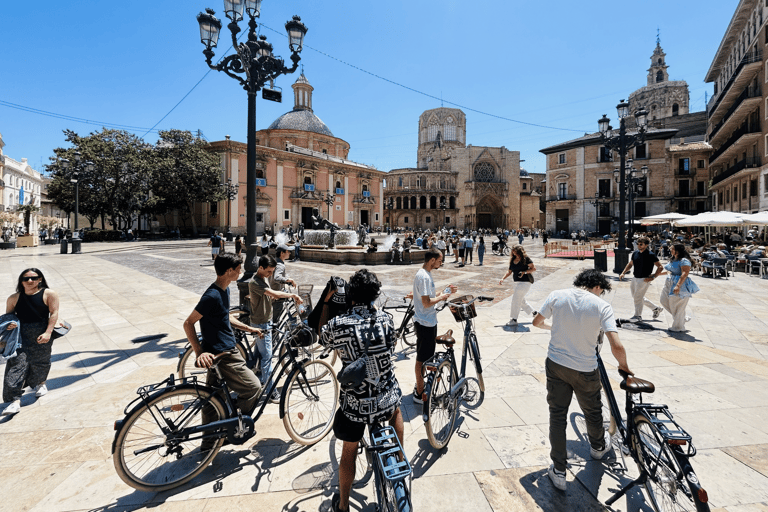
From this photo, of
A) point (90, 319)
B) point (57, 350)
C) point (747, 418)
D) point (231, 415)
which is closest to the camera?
point (231, 415)

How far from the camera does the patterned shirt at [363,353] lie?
2057mm

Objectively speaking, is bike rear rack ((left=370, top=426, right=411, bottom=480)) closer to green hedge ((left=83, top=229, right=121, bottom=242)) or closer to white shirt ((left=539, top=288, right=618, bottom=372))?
white shirt ((left=539, top=288, right=618, bottom=372))

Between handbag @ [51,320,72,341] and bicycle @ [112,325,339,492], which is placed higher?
handbag @ [51,320,72,341]

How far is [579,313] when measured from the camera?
2512mm

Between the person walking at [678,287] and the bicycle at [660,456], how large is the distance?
425cm

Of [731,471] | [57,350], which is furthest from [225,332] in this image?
[57,350]

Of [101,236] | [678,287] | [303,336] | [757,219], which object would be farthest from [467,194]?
[303,336]

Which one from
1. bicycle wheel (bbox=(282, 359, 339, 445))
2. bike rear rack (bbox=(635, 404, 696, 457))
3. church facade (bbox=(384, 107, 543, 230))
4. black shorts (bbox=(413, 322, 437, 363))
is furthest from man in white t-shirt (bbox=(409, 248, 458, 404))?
church facade (bbox=(384, 107, 543, 230))

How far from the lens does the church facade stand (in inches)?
2361

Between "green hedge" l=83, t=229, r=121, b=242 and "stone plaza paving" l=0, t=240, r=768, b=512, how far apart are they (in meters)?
31.2

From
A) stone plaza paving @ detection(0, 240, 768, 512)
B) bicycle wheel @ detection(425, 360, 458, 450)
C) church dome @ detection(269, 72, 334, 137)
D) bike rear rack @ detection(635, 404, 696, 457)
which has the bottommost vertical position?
stone plaza paving @ detection(0, 240, 768, 512)

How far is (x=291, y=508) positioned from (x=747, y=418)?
161 inches

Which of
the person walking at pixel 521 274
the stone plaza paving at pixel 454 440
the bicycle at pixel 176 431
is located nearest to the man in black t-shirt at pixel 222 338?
the bicycle at pixel 176 431

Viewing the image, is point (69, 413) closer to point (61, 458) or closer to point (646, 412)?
point (61, 458)
